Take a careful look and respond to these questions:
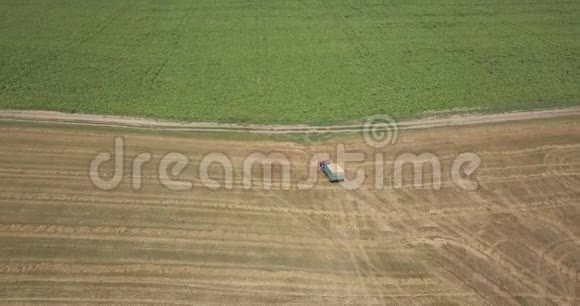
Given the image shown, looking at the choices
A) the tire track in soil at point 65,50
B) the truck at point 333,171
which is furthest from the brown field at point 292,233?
the tire track in soil at point 65,50

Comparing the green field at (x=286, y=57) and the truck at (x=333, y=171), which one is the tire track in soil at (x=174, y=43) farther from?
the truck at (x=333, y=171)

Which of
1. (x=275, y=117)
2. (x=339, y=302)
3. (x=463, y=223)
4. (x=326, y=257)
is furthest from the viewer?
(x=275, y=117)

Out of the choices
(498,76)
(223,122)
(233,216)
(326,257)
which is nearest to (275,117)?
(223,122)

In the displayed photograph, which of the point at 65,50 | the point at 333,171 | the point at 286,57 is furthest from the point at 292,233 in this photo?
the point at 65,50

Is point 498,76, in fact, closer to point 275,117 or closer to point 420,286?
point 275,117
